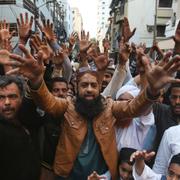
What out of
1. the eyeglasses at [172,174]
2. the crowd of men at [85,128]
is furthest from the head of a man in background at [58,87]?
the eyeglasses at [172,174]

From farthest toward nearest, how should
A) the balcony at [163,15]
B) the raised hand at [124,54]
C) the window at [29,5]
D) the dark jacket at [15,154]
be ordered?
the balcony at [163,15]
the window at [29,5]
the raised hand at [124,54]
the dark jacket at [15,154]

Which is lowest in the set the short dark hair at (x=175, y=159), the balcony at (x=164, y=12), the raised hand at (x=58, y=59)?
the short dark hair at (x=175, y=159)

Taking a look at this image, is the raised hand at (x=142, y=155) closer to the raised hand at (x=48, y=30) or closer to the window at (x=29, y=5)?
the raised hand at (x=48, y=30)

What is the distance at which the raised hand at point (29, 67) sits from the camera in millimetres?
2842

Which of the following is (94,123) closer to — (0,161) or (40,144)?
(40,144)

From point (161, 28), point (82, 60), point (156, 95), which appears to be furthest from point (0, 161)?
point (161, 28)

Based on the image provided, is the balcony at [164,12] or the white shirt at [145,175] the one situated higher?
the balcony at [164,12]

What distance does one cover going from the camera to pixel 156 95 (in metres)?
2.96

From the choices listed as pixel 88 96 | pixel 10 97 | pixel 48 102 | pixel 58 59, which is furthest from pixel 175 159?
pixel 58 59

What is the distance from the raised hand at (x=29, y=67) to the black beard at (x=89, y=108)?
0.47 metres

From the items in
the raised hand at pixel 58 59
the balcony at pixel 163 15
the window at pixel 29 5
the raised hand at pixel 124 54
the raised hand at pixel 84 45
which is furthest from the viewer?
the balcony at pixel 163 15

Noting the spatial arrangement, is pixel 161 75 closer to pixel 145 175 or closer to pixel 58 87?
pixel 145 175

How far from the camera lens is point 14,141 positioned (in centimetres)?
295

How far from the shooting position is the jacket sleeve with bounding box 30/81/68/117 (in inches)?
117
